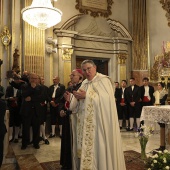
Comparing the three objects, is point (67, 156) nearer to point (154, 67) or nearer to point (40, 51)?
point (40, 51)

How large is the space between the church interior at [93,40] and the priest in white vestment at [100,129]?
3.56m

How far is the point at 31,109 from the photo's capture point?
5629mm

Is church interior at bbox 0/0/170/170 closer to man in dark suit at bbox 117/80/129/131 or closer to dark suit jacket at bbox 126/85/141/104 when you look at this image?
man in dark suit at bbox 117/80/129/131

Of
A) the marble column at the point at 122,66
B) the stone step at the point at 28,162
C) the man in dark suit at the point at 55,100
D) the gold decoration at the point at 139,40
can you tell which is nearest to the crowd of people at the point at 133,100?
the marble column at the point at 122,66

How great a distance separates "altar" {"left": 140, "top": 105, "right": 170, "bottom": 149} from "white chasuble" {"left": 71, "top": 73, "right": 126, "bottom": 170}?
2.20 m

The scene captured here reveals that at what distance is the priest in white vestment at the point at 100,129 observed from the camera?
3098 mm

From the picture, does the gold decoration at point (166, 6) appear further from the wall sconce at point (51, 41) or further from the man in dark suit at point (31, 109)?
the man in dark suit at point (31, 109)

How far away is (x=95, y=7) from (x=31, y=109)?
5595mm

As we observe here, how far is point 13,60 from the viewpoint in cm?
768

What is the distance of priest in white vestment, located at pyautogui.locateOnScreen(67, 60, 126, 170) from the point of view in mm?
3098

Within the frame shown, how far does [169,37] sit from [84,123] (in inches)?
288

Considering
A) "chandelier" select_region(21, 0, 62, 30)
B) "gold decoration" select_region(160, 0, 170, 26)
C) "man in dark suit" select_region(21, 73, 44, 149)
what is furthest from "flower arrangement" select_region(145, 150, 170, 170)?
"gold decoration" select_region(160, 0, 170, 26)

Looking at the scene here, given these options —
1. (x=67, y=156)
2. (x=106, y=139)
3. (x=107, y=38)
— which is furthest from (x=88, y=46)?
(x=106, y=139)

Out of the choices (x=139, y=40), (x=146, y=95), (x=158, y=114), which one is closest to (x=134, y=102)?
(x=146, y=95)
